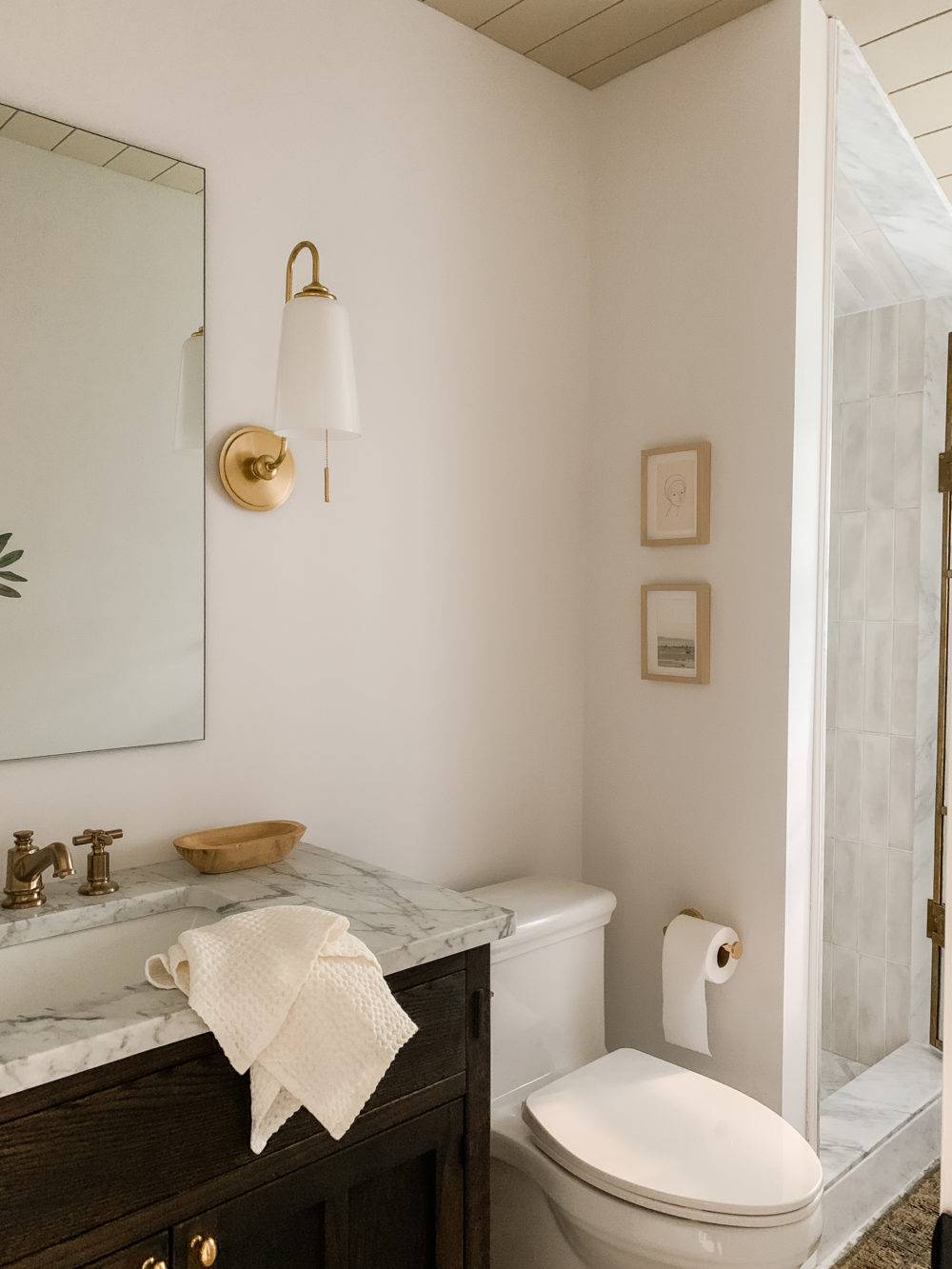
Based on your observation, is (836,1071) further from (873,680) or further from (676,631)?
(676,631)

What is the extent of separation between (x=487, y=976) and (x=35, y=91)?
1.44 m

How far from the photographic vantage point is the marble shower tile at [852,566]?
2973 millimetres

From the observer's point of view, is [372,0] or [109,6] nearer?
[109,6]

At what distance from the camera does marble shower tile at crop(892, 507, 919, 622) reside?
2.87m

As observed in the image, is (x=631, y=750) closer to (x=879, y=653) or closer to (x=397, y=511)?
(x=397, y=511)

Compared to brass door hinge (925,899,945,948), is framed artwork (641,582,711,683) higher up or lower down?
higher up

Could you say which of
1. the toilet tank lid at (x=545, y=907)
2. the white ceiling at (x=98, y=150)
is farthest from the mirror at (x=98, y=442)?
the toilet tank lid at (x=545, y=907)

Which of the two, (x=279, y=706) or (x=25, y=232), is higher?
(x=25, y=232)

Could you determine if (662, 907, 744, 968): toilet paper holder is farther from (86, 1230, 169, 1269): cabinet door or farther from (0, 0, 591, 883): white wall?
(86, 1230, 169, 1269): cabinet door

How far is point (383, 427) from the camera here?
1.92 meters

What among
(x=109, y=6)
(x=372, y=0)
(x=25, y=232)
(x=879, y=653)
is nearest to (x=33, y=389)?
(x=25, y=232)

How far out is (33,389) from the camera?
1477 mm

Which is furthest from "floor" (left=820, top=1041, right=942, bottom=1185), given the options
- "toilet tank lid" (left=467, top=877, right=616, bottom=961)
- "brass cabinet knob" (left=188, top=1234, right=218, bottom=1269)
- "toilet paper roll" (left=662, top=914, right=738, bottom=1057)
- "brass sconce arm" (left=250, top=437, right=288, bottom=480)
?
"brass sconce arm" (left=250, top=437, right=288, bottom=480)

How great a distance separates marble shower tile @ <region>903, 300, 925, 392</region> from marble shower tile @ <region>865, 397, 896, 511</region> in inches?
2.7
